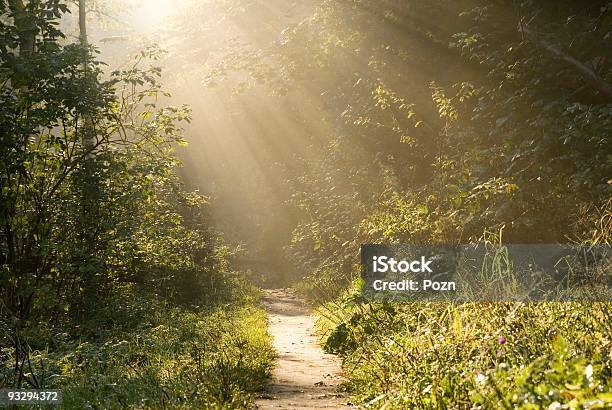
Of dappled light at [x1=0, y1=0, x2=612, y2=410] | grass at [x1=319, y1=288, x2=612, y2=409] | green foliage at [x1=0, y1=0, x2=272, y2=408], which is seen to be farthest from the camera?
green foliage at [x1=0, y1=0, x2=272, y2=408]

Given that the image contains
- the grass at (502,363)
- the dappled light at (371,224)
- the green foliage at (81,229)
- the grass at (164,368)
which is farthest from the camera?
the green foliage at (81,229)

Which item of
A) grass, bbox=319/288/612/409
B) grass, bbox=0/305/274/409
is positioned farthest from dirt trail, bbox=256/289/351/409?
grass, bbox=319/288/612/409

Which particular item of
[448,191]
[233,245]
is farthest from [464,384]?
[233,245]

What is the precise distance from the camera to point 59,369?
33.6ft

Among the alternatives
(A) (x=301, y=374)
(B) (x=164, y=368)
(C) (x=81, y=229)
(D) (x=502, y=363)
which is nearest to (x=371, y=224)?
(A) (x=301, y=374)

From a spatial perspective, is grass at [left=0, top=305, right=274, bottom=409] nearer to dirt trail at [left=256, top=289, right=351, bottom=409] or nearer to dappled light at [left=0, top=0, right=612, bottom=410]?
dappled light at [left=0, top=0, right=612, bottom=410]

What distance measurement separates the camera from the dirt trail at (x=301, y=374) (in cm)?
833

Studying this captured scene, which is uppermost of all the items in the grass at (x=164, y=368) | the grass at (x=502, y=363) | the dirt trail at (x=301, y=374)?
the grass at (x=502, y=363)

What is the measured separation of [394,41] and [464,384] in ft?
39.7

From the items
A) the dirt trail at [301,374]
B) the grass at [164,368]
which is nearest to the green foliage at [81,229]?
the grass at [164,368]

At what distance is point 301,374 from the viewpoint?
10.4m

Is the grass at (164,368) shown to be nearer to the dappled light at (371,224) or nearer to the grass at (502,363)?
the dappled light at (371,224)

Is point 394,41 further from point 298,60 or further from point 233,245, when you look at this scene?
point 233,245

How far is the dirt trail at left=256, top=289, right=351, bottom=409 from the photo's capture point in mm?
8330
